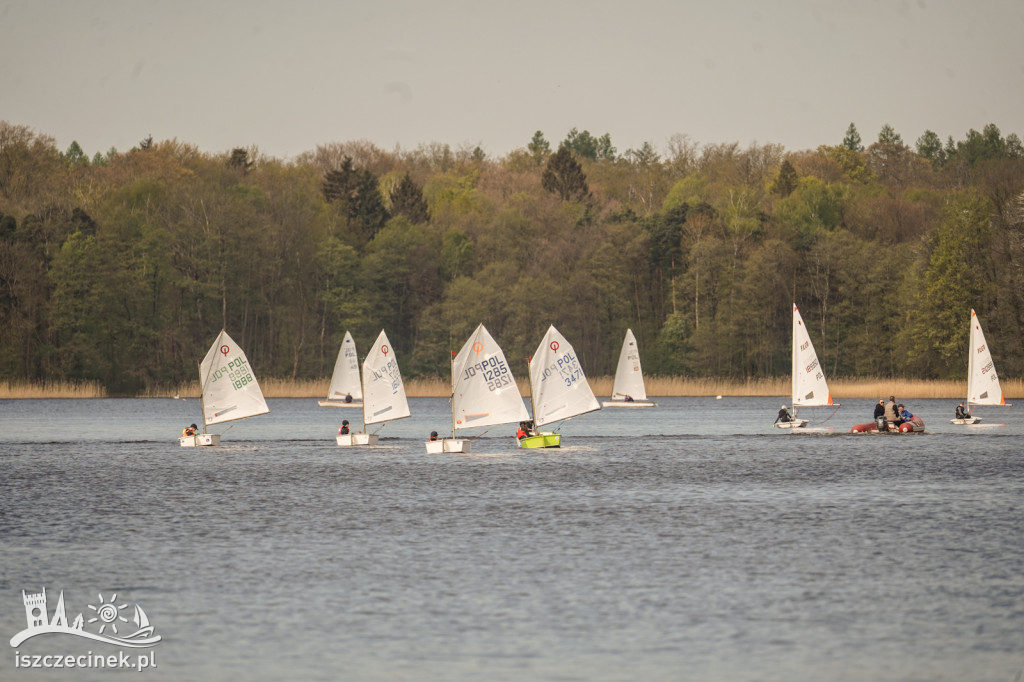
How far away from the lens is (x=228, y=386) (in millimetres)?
56344

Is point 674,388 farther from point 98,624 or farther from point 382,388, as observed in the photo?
point 98,624

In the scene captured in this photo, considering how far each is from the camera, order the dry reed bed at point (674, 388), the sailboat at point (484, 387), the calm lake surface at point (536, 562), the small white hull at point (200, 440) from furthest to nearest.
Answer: the dry reed bed at point (674, 388)
the small white hull at point (200, 440)
the sailboat at point (484, 387)
the calm lake surface at point (536, 562)

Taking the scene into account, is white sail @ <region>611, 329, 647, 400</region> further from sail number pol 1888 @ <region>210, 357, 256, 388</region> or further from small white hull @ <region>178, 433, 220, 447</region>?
sail number pol 1888 @ <region>210, 357, 256, 388</region>

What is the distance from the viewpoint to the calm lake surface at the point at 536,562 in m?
17.5

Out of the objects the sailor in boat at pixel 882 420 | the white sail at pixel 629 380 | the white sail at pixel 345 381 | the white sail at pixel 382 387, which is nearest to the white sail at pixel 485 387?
the white sail at pixel 382 387

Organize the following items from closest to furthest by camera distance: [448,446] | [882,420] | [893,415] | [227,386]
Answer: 1. [448,446]
2. [227,386]
3. [882,420]
4. [893,415]

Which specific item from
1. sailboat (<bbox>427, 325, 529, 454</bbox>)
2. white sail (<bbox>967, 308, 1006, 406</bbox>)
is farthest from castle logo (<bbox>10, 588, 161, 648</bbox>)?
white sail (<bbox>967, 308, 1006, 406</bbox>)

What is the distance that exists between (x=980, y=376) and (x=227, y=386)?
124ft

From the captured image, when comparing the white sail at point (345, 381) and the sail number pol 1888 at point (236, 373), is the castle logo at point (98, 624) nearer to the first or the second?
the sail number pol 1888 at point (236, 373)

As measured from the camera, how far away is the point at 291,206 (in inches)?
5084

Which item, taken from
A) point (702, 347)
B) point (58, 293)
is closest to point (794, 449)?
point (702, 347)

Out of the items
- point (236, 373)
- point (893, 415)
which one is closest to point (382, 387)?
point (236, 373)

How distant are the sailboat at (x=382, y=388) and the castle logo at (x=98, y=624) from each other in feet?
109

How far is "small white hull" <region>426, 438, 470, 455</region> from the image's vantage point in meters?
51.9
